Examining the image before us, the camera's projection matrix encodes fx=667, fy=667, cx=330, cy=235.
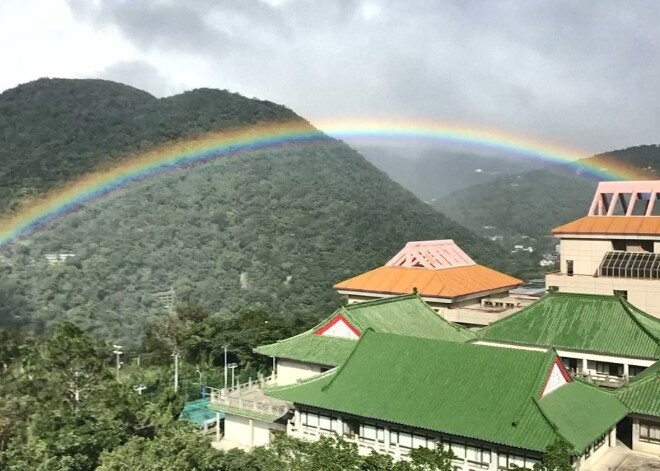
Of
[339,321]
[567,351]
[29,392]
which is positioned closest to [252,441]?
[339,321]

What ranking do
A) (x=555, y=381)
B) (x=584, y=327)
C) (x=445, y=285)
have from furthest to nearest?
(x=445, y=285), (x=584, y=327), (x=555, y=381)

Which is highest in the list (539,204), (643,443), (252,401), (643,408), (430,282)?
(539,204)

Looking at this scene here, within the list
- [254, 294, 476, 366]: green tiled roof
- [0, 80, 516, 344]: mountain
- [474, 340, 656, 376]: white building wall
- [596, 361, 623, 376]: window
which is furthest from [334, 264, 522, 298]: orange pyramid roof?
[0, 80, 516, 344]: mountain

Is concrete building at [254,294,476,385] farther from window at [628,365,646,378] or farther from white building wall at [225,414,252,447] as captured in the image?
window at [628,365,646,378]

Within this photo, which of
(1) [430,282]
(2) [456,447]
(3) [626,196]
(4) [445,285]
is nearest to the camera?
(2) [456,447]

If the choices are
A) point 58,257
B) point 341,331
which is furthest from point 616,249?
point 58,257

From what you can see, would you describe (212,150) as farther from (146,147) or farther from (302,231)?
(302,231)

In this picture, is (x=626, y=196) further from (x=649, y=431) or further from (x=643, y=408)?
(x=643, y=408)
